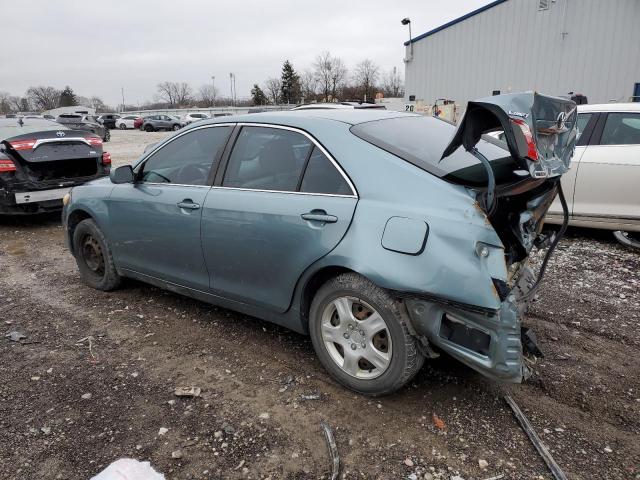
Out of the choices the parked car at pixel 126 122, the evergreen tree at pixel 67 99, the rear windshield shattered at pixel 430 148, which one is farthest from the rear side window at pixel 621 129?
the evergreen tree at pixel 67 99

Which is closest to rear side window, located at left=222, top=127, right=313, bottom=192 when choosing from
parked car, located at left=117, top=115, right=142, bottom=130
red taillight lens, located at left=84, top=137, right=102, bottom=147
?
red taillight lens, located at left=84, top=137, right=102, bottom=147

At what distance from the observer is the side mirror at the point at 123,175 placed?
4000 mm

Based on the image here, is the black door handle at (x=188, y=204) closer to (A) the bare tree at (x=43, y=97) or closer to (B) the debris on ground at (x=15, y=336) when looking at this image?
(B) the debris on ground at (x=15, y=336)

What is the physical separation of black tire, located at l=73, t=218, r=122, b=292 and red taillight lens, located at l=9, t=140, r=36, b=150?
3091 mm

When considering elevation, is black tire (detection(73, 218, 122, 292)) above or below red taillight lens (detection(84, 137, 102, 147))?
below

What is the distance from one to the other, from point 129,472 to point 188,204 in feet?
6.03

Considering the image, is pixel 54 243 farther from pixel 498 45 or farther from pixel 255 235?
pixel 498 45

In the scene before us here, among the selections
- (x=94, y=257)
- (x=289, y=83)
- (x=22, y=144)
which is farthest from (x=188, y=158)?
(x=289, y=83)

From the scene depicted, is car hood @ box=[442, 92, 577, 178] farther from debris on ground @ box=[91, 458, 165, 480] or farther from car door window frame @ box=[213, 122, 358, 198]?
debris on ground @ box=[91, 458, 165, 480]

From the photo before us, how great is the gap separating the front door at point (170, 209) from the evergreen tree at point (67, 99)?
92401 millimetres

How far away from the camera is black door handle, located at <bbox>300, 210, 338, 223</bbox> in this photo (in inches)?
110

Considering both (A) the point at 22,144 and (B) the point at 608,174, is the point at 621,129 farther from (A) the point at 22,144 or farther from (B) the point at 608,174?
(A) the point at 22,144

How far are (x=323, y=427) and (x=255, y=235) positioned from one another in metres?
1.22

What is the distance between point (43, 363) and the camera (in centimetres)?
342
